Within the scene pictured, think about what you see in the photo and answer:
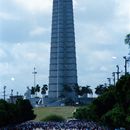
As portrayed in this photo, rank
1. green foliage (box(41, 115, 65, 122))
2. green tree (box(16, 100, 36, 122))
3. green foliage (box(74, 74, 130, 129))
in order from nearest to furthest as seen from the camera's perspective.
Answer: green foliage (box(74, 74, 130, 129))
green tree (box(16, 100, 36, 122))
green foliage (box(41, 115, 65, 122))

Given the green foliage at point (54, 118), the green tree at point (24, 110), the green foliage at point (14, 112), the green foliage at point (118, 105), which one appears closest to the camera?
the green foliage at point (118, 105)

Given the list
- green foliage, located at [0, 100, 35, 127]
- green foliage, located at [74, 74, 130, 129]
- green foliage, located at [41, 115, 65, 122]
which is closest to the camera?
green foliage, located at [74, 74, 130, 129]

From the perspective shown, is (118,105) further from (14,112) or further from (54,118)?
(54,118)

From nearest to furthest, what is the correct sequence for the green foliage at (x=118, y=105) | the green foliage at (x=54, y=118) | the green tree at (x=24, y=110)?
the green foliage at (x=118, y=105) → the green tree at (x=24, y=110) → the green foliage at (x=54, y=118)

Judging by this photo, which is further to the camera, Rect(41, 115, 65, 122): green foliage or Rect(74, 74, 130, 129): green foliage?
Rect(41, 115, 65, 122): green foliage

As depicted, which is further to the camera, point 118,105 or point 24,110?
point 24,110

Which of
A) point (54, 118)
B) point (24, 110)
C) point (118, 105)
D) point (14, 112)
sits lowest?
point (118, 105)

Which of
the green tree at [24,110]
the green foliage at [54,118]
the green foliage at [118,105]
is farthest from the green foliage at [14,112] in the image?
the green foliage at [54,118]

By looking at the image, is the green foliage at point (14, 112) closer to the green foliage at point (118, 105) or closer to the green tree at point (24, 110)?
the green tree at point (24, 110)

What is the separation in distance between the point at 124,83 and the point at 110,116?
683 inches

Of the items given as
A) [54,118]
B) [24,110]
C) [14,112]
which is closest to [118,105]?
[14,112]

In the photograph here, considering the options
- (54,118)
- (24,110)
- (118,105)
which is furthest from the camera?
(54,118)

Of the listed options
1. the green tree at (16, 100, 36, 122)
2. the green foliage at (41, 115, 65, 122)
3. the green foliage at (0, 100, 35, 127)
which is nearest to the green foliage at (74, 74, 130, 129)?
the green foliage at (0, 100, 35, 127)

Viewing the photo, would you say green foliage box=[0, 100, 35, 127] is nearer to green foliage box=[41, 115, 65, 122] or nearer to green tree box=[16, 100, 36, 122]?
green tree box=[16, 100, 36, 122]
